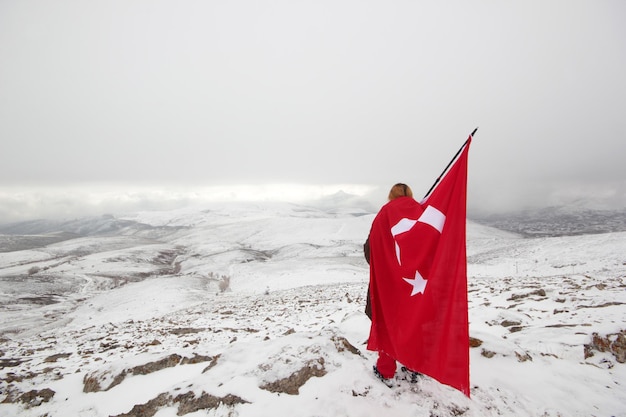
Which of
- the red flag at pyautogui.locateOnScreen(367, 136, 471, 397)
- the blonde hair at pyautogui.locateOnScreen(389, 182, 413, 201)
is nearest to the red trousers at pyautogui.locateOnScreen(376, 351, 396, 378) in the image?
the red flag at pyautogui.locateOnScreen(367, 136, 471, 397)

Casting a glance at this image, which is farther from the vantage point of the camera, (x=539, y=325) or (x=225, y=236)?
(x=225, y=236)

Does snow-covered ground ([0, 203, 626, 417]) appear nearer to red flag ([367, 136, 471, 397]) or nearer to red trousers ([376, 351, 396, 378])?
red trousers ([376, 351, 396, 378])

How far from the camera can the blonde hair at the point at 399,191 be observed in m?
5.11

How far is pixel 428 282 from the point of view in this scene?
427 cm

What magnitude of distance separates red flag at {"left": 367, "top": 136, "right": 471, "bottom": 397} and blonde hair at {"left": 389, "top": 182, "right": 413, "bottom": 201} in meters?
0.30

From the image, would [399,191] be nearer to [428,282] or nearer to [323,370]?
[428,282]

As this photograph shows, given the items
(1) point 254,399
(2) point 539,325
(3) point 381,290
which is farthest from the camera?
(2) point 539,325

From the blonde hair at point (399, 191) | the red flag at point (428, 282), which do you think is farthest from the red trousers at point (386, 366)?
the blonde hair at point (399, 191)

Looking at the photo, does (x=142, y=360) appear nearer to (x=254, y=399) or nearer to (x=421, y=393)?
(x=254, y=399)

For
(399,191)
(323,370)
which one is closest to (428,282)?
(399,191)

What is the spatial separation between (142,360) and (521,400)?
7548 mm

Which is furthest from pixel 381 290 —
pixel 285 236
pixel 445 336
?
pixel 285 236

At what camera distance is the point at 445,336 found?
4.12m

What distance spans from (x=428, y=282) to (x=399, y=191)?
66.0 inches
